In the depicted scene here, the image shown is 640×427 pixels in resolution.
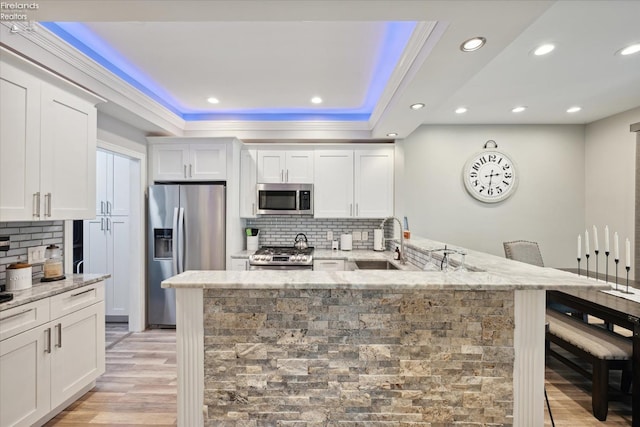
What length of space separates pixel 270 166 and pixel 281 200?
0.51 meters

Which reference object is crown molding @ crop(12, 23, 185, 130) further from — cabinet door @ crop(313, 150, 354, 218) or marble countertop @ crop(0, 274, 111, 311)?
cabinet door @ crop(313, 150, 354, 218)

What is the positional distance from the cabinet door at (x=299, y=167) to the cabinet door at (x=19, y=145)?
2.58m

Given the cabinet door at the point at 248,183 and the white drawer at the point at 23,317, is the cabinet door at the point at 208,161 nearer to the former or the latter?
the cabinet door at the point at 248,183

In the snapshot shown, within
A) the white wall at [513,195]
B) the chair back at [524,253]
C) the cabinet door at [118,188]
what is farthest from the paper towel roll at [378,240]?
the cabinet door at [118,188]

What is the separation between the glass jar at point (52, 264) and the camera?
2.25 meters

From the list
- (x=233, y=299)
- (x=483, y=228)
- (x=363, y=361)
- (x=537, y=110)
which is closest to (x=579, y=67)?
(x=537, y=110)

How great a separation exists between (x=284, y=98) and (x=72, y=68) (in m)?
1.93

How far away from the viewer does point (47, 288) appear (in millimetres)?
2043

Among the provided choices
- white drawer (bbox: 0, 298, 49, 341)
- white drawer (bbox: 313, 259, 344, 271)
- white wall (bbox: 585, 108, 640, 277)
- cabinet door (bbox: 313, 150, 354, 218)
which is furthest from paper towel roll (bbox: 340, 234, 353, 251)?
white wall (bbox: 585, 108, 640, 277)

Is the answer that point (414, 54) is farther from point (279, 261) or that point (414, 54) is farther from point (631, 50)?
point (279, 261)

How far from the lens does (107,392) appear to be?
2.44 meters

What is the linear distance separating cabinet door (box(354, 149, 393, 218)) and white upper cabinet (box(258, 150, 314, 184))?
68 centimetres

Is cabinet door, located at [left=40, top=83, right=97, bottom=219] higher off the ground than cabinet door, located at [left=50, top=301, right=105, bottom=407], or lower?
higher

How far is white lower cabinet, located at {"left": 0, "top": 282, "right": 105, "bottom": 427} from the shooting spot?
5.69 feet
